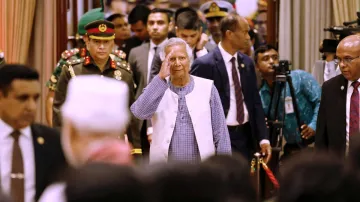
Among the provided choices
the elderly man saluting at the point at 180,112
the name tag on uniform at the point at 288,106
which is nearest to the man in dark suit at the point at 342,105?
the elderly man saluting at the point at 180,112

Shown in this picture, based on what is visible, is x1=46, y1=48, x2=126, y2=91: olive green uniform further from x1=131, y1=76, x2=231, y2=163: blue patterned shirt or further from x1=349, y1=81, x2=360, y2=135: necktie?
x1=349, y1=81, x2=360, y2=135: necktie

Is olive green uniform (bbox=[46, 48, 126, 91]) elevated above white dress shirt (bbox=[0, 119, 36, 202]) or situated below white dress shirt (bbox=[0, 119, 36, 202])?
above

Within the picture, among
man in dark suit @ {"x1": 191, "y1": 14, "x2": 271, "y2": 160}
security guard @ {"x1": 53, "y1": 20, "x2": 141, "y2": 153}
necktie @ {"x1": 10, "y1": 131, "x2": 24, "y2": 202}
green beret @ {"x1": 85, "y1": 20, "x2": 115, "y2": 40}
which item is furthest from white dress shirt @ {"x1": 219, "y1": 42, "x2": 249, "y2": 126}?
necktie @ {"x1": 10, "y1": 131, "x2": 24, "y2": 202}

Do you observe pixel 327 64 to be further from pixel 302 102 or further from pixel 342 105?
pixel 342 105

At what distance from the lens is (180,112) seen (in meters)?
5.05

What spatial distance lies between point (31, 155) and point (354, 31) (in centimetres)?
353

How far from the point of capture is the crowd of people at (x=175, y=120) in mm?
2189

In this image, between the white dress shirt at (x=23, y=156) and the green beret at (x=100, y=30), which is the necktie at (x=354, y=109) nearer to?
the green beret at (x=100, y=30)

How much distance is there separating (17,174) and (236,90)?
286cm

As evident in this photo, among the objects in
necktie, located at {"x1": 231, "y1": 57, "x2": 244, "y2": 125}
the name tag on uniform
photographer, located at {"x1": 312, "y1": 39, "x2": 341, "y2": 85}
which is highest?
photographer, located at {"x1": 312, "y1": 39, "x2": 341, "y2": 85}

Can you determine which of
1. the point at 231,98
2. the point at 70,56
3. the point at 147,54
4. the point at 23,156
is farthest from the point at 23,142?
the point at 147,54

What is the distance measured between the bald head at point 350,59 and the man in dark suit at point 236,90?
2.73 ft

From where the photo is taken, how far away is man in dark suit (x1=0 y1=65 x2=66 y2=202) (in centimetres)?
327

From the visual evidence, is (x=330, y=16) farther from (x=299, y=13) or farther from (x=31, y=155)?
(x=31, y=155)
